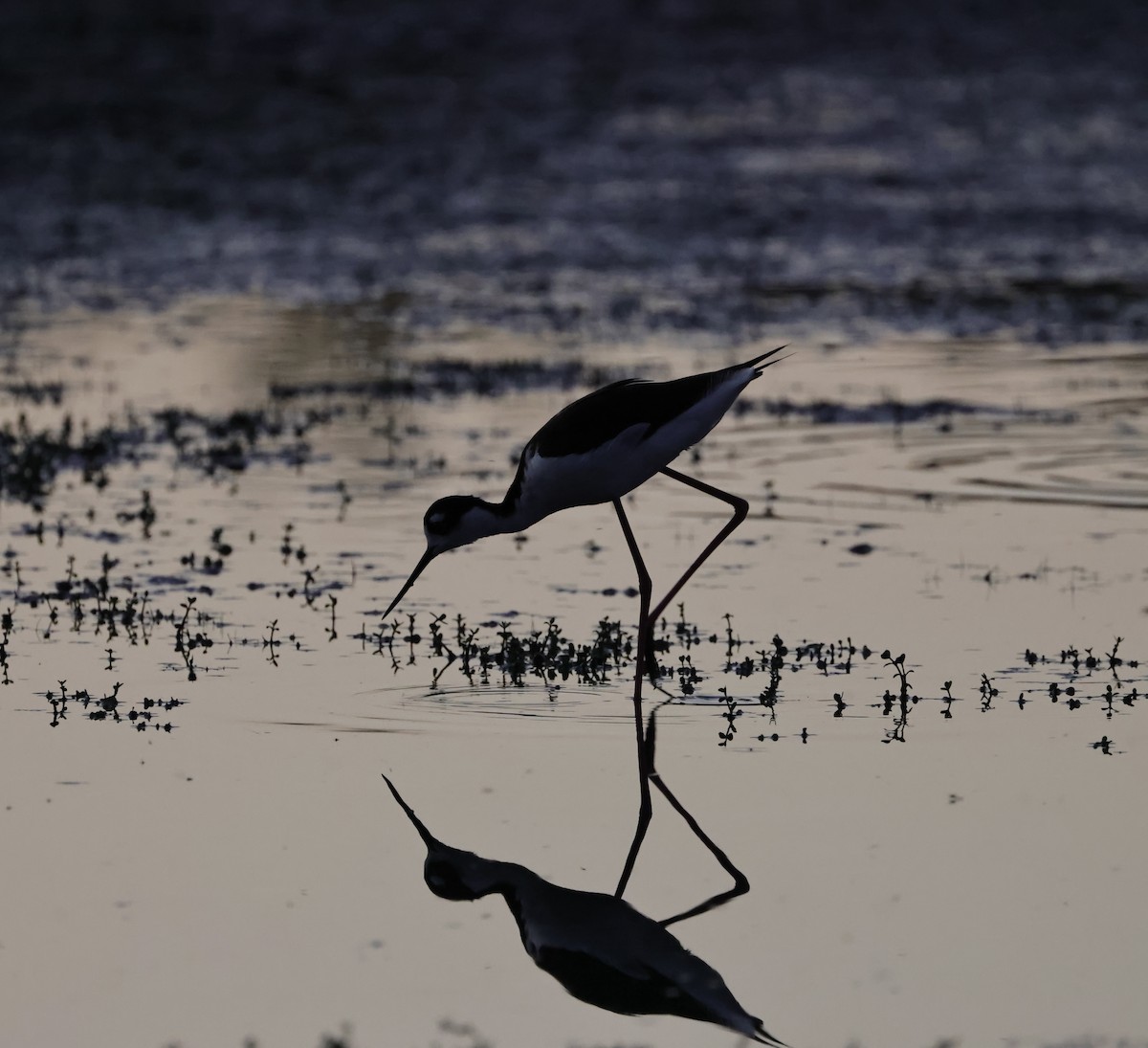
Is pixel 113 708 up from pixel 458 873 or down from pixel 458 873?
up

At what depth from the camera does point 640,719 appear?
23.1ft

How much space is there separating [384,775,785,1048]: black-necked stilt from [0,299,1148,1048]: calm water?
2.2 inches

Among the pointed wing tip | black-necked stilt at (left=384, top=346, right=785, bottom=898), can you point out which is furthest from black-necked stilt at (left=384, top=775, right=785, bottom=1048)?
the pointed wing tip

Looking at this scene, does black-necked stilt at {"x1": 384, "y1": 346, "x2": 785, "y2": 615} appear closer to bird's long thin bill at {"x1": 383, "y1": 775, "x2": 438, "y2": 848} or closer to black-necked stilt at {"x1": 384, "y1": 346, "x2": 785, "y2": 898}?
black-necked stilt at {"x1": 384, "y1": 346, "x2": 785, "y2": 898}

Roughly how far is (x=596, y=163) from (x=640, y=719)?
16.9 m

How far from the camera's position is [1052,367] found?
46.5 ft

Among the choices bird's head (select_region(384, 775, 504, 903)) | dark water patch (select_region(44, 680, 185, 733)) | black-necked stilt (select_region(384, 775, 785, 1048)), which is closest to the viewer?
black-necked stilt (select_region(384, 775, 785, 1048))

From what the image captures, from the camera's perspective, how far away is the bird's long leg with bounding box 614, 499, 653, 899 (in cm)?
580

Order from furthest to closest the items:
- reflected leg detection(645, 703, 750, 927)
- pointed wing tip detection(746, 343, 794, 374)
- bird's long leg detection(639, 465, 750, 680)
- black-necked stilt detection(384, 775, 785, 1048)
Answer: bird's long leg detection(639, 465, 750, 680) < pointed wing tip detection(746, 343, 794, 374) < reflected leg detection(645, 703, 750, 927) < black-necked stilt detection(384, 775, 785, 1048)

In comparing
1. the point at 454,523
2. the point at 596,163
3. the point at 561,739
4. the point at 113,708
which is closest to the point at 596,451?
the point at 454,523

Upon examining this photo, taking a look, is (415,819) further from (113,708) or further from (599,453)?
(599,453)

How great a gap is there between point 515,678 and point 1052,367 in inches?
303

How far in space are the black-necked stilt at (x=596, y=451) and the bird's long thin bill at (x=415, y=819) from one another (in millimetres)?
1245

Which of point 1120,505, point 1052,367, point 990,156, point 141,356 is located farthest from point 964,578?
point 990,156
